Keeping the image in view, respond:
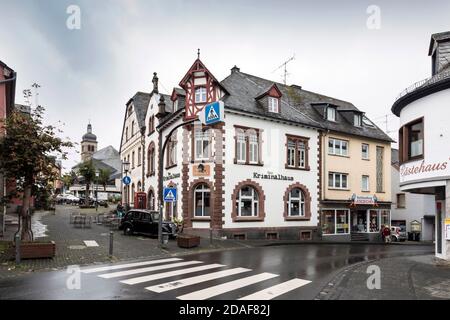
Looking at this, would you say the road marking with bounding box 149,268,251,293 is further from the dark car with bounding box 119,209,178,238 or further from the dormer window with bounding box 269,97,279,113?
the dormer window with bounding box 269,97,279,113

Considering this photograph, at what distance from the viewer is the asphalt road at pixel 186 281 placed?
9227mm

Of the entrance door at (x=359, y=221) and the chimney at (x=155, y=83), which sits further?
the chimney at (x=155, y=83)

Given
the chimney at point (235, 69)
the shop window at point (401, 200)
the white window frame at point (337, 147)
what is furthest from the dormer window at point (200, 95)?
the shop window at point (401, 200)

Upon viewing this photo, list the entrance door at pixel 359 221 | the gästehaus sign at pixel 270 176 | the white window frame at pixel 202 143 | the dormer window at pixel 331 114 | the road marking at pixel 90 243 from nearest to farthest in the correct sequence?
the road marking at pixel 90 243 → the white window frame at pixel 202 143 → the gästehaus sign at pixel 270 176 → the dormer window at pixel 331 114 → the entrance door at pixel 359 221

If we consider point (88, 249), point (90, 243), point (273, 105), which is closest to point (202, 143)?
point (273, 105)

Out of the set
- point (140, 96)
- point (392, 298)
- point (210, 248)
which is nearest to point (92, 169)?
point (140, 96)

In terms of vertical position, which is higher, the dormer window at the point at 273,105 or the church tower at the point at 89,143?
the church tower at the point at 89,143

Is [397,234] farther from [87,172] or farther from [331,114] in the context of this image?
[87,172]

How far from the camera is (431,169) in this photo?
15.5m

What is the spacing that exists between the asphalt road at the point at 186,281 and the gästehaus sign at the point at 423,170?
4955mm

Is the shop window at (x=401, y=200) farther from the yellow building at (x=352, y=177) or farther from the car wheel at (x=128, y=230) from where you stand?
the car wheel at (x=128, y=230)

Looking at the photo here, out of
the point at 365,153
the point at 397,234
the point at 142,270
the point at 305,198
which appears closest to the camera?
the point at 142,270

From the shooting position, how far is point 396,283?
36.0 feet

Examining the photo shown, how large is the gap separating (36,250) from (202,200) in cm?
1214
